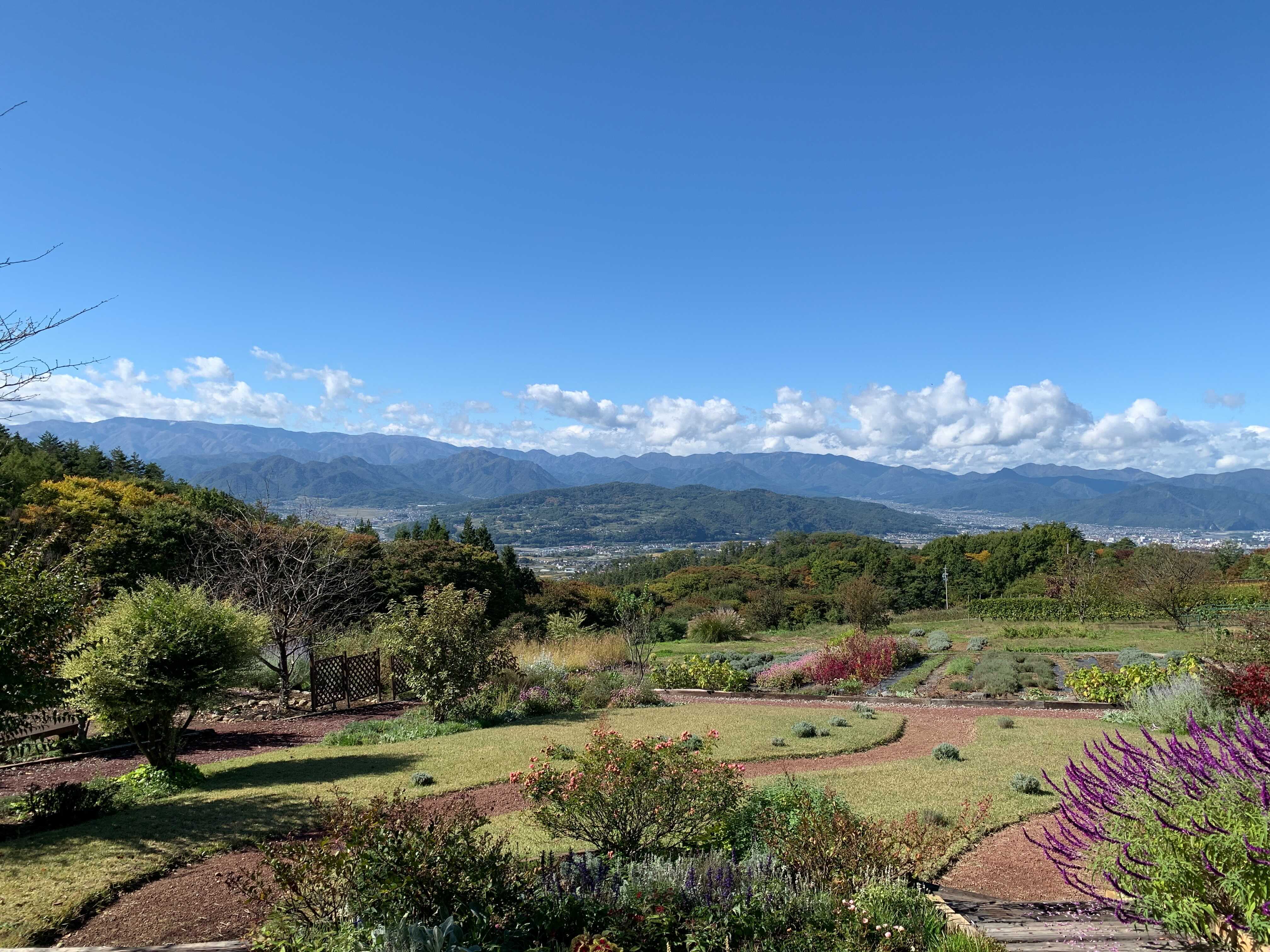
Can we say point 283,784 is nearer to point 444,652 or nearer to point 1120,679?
point 444,652

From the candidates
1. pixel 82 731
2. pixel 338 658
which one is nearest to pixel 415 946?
pixel 82 731

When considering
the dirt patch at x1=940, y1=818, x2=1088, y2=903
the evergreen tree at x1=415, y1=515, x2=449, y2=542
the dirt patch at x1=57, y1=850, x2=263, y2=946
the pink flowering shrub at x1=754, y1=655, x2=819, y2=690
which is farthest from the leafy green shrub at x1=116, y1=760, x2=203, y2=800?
the evergreen tree at x1=415, y1=515, x2=449, y2=542

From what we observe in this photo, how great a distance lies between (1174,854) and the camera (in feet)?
11.5

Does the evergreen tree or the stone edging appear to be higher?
the evergreen tree

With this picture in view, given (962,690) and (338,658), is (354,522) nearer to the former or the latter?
(338,658)

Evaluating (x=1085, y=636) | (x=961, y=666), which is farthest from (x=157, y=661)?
(x=1085, y=636)

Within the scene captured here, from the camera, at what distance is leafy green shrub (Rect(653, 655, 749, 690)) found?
16281 mm

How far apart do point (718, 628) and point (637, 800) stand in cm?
2294

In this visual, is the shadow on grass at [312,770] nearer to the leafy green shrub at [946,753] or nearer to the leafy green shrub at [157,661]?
the leafy green shrub at [157,661]

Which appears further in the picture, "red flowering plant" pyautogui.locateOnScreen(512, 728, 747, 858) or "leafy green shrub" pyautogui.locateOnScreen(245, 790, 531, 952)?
"red flowering plant" pyautogui.locateOnScreen(512, 728, 747, 858)

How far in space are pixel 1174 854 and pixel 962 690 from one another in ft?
41.1

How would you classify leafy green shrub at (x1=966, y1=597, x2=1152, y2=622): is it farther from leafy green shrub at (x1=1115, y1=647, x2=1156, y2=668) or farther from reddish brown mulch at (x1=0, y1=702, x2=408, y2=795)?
reddish brown mulch at (x1=0, y1=702, x2=408, y2=795)

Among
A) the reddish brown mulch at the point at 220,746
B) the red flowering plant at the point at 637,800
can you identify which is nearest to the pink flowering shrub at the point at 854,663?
the reddish brown mulch at the point at 220,746

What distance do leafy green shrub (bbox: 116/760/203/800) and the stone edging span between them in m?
9.63
